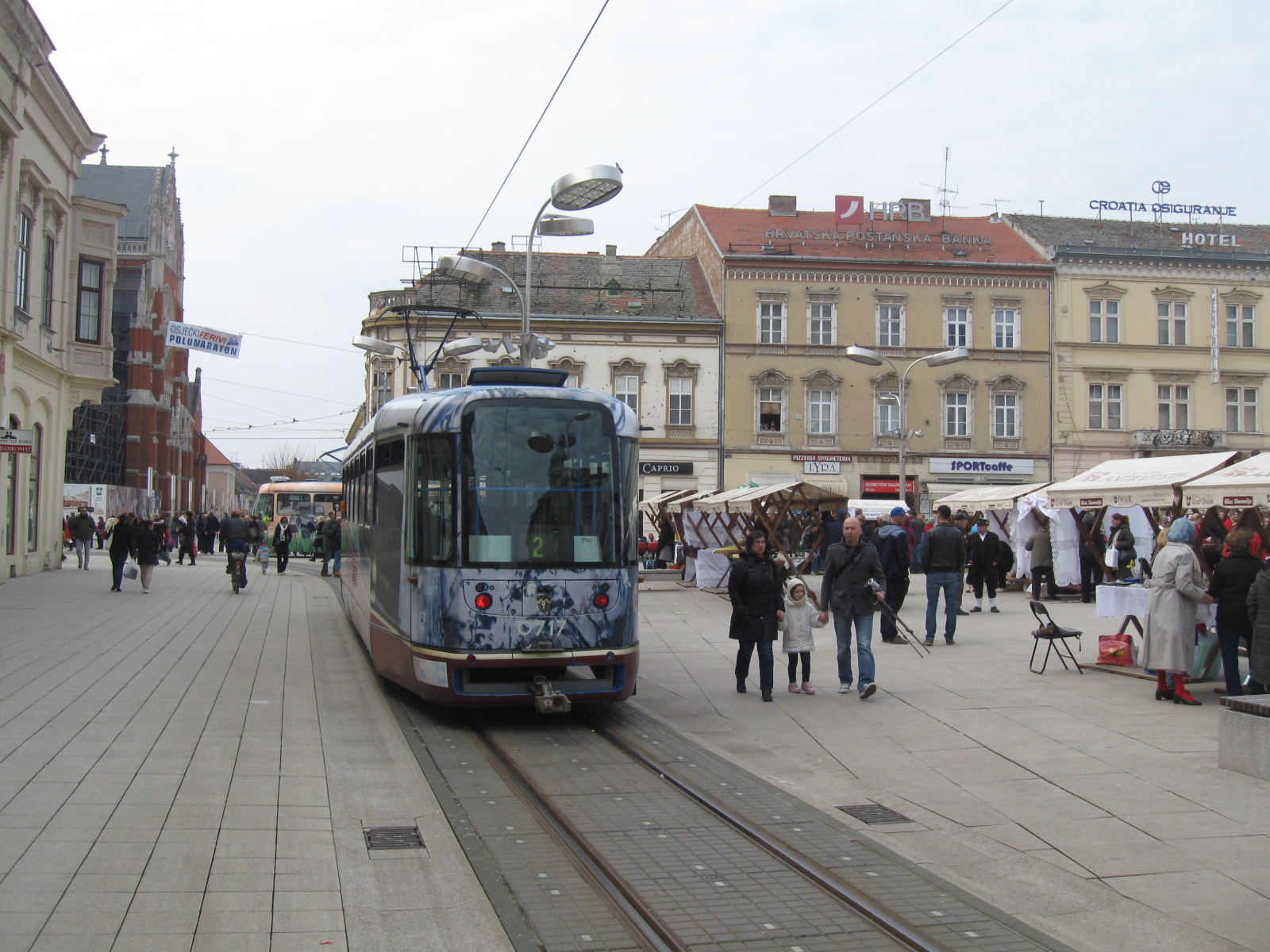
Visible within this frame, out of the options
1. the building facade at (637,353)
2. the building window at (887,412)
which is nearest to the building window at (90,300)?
the building facade at (637,353)

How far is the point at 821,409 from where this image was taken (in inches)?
1941

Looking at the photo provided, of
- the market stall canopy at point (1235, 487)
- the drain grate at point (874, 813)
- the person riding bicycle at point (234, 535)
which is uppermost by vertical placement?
the market stall canopy at point (1235, 487)

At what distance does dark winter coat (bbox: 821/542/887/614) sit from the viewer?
12.1m

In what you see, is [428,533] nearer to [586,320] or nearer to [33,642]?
[33,642]

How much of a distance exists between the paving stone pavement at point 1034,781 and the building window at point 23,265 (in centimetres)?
1741

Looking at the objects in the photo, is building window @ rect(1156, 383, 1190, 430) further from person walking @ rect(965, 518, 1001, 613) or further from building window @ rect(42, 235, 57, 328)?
building window @ rect(42, 235, 57, 328)

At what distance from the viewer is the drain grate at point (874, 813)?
7578 millimetres

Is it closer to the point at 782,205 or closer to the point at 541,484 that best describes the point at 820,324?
the point at 782,205

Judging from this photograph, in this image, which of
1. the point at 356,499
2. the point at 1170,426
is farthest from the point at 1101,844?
the point at 1170,426

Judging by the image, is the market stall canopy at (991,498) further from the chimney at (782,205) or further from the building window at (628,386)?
the chimney at (782,205)

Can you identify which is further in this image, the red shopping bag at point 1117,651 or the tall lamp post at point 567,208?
the tall lamp post at point 567,208

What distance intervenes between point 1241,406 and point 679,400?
23475 mm

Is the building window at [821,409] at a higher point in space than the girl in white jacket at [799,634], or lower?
higher

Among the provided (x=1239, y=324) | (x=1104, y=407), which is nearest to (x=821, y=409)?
(x=1104, y=407)
